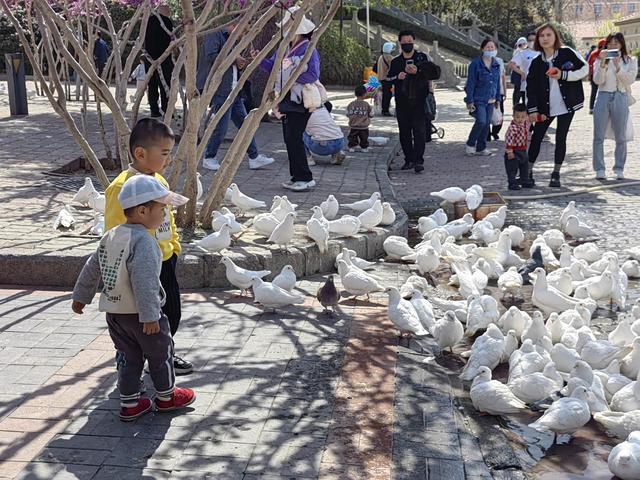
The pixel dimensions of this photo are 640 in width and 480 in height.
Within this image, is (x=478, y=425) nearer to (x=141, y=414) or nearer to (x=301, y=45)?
(x=141, y=414)

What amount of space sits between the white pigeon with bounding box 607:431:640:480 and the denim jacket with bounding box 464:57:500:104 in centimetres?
1081

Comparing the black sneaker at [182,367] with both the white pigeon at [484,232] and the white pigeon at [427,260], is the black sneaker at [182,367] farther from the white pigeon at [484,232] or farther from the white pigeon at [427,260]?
the white pigeon at [484,232]

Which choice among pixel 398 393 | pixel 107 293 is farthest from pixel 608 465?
pixel 107 293

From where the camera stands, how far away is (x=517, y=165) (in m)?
11.6

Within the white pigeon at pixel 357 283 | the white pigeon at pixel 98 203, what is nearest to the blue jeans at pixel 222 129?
the white pigeon at pixel 98 203

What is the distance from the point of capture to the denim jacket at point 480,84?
14508 mm

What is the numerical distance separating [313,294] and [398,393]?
2156 millimetres

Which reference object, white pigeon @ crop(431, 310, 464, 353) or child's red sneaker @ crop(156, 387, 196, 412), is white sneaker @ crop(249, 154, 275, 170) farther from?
child's red sneaker @ crop(156, 387, 196, 412)

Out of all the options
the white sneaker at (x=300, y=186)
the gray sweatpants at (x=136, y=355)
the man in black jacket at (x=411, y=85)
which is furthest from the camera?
the man in black jacket at (x=411, y=85)

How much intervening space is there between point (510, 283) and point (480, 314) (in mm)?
1246

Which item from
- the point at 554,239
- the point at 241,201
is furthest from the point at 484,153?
the point at 241,201

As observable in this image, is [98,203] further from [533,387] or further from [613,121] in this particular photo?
[613,121]

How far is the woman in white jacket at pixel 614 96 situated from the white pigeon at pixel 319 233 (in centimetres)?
623

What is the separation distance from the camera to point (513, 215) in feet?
34.0
